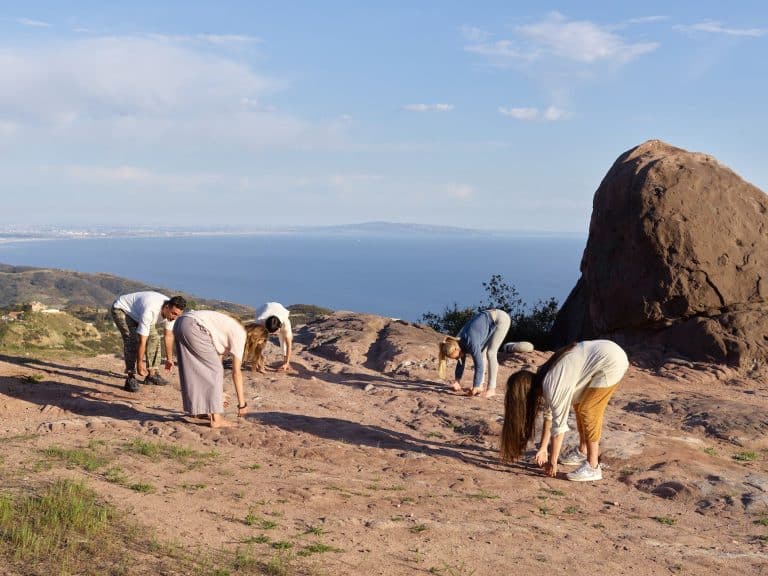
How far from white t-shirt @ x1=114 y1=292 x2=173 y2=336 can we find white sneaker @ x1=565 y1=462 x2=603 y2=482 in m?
5.62

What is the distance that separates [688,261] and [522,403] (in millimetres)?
9569

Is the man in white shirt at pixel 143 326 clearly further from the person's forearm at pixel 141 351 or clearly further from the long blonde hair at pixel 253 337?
the long blonde hair at pixel 253 337

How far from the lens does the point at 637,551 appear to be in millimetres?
6066

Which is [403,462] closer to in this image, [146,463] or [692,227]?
[146,463]

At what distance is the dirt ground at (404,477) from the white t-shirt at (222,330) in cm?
102

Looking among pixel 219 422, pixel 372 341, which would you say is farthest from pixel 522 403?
pixel 372 341

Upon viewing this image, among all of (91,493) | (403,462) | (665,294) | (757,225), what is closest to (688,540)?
(403,462)

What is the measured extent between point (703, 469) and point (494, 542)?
350 centimetres

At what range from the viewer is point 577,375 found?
754 centimetres

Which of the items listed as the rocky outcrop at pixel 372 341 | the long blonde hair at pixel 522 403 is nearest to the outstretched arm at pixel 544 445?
the long blonde hair at pixel 522 403

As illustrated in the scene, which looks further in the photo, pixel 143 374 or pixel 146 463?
pixel 143 374

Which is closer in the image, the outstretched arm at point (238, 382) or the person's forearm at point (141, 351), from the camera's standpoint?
the outstretched arm at point (238, 382)

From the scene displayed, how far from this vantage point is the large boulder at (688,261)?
15188 millimetres

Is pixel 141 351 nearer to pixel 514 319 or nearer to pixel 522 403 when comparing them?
pixel 522 403
